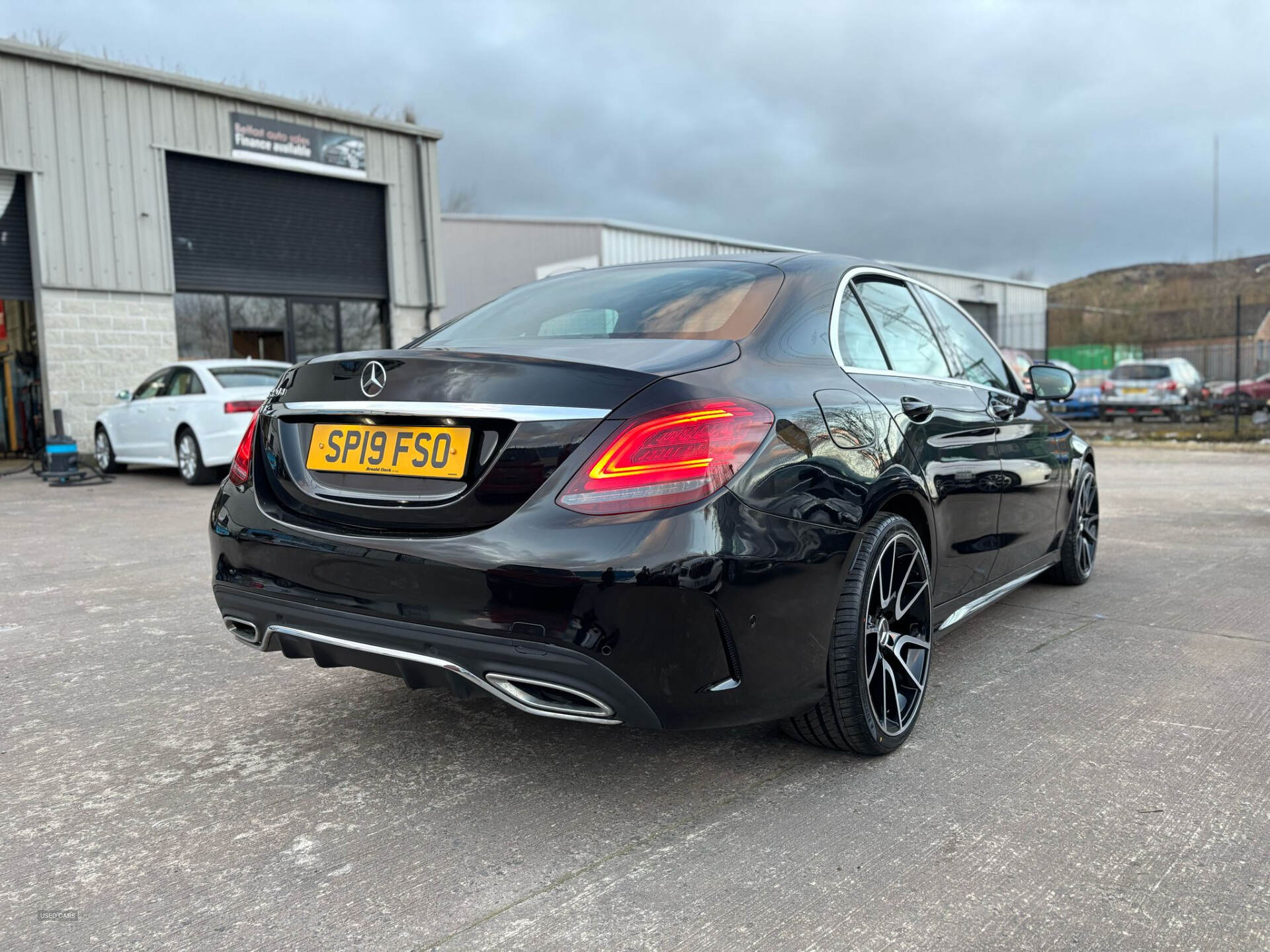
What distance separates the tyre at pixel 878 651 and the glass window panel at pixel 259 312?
49.0 feet

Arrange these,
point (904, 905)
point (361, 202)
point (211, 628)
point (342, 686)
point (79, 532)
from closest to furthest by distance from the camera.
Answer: point (904, 905) < point (342, 686) < point (211, 628) < point (79, 532) < point (361, 202)

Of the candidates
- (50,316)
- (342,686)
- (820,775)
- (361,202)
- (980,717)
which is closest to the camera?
(820,775)

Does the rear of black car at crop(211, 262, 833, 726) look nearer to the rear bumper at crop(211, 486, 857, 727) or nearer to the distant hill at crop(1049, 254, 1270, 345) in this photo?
the rear bumper at crop(211, 486, 857, 727)

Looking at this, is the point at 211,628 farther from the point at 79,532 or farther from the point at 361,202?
the point at 361,202

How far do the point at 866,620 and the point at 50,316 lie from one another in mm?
14213

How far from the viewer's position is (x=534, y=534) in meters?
2.25

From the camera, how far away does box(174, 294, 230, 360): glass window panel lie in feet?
49.8

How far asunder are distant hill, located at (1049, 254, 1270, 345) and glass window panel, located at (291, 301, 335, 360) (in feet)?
93.2

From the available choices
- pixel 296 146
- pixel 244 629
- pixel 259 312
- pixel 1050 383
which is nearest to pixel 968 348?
pixel 1050 383

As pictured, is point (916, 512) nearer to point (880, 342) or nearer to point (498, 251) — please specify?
point (880, 342)

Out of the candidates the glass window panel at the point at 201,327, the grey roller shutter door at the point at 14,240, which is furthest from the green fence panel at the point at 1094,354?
the grey roller shutter door at the point at 14,240

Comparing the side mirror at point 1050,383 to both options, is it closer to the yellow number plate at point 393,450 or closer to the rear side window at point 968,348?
the rear side window at point 968,348

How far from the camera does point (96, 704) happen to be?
331 cm

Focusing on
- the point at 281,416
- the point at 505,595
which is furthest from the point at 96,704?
the point at 505,595
